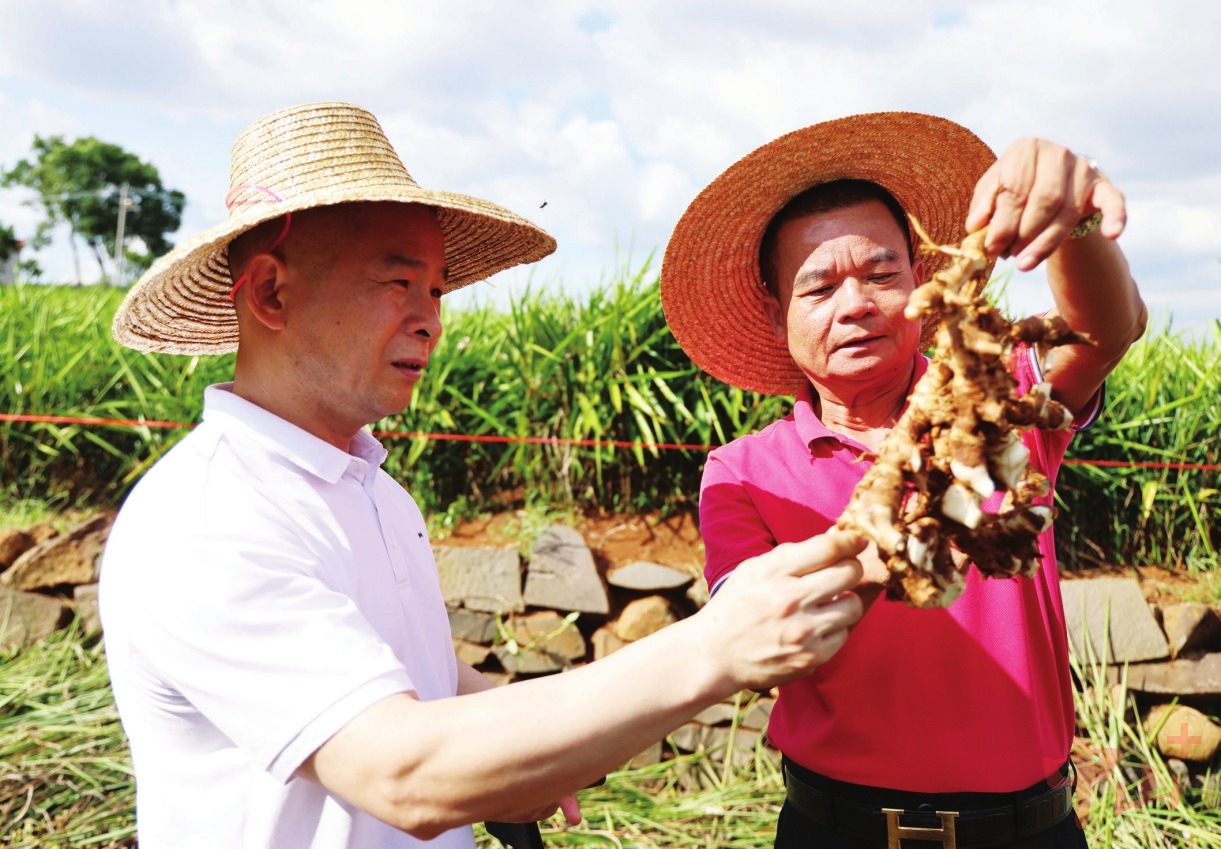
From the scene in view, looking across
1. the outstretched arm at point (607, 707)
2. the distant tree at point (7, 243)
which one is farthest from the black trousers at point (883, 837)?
the distant tree at point (7, 243)

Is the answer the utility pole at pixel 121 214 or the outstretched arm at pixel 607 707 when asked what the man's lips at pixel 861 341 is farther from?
the utility pole at pixel 121 214

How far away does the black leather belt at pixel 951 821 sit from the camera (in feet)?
5.48

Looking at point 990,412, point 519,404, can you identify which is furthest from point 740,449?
point 519,404

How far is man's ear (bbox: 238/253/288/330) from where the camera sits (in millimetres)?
1604

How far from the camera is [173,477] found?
144cm

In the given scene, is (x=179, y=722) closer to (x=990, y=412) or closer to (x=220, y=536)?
(x=220, y=536)

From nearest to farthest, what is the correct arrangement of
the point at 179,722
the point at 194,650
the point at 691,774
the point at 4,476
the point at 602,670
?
the point at 602,670, the point at 194,650, the point at 179,722, the point at 691,774, the point at 4,476

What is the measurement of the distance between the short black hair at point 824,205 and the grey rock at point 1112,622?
241 centimetres

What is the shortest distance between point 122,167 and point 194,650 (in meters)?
75.5

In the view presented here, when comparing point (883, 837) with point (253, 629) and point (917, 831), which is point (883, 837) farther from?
Answer: point (253, 629)

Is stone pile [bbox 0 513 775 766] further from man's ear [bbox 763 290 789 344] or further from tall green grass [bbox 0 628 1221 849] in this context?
man's ear [bbox 763 290 789 344]

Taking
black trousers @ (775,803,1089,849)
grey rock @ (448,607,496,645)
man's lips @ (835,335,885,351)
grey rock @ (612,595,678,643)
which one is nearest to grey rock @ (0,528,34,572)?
grey rock @ (448,607,496,645)

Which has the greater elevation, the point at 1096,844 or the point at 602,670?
the point at 602,670

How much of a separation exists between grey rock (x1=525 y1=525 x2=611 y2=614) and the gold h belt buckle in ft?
8.08
